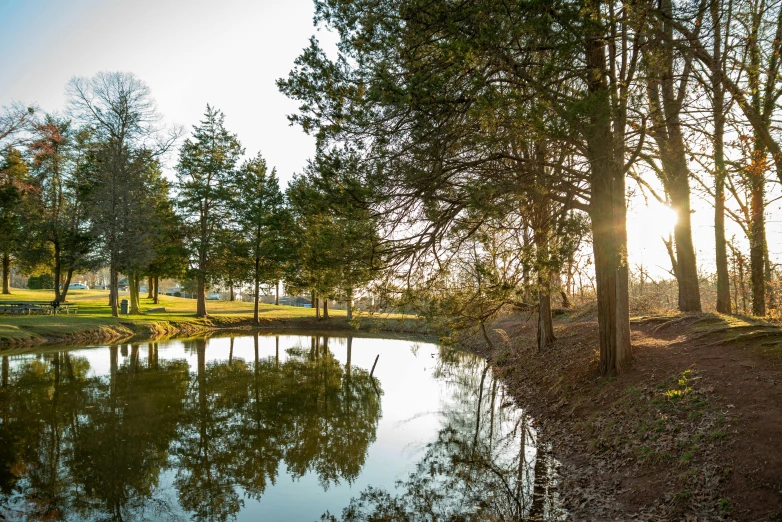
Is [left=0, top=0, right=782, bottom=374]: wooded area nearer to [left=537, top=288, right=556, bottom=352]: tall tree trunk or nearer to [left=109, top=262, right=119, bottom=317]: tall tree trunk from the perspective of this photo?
[left=537, top=288, right=556, bottom=352]: tall tree trunk

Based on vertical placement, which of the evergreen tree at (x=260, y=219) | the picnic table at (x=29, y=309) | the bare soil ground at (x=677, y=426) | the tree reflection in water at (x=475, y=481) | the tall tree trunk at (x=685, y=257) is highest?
the evergreen tree at (x=260, y=219)

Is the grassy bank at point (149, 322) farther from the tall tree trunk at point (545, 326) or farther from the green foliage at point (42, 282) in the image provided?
the green foliage at point (42, 282)

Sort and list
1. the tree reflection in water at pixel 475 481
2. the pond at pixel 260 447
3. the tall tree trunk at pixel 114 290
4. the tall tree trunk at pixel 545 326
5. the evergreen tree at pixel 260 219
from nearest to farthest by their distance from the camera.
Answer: the tree reflection in water at pixel 475 481 < the pond at pixel 260 447 < the tall tree trunk at pixel 545 326 < the tall tree trunk at pixel 114 290 < the evergreen tree at pixel 260 219

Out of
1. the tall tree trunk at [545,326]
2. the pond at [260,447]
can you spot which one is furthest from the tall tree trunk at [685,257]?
the pond at [260,447]

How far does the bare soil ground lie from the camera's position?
5840 millimetres

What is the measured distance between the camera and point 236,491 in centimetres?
800

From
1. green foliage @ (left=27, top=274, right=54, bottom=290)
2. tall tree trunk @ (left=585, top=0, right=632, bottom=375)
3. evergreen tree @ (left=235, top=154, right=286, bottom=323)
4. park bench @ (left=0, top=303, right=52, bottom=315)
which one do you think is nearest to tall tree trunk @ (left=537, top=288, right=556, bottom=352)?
tall tree trunk @ (left=585, top=0, right=632, bottom=375)

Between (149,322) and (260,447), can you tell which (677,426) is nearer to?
(260,447)

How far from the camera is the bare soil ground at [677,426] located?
584 cm

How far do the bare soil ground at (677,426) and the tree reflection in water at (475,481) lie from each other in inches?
17.6

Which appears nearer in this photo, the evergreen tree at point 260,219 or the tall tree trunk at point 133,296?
the tall tree trunk at point 133,296

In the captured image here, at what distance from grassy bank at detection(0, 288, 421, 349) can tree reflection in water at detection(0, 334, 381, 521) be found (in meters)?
3.09

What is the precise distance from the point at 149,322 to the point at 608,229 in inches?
1122

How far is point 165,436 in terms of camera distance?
35.0 ft
